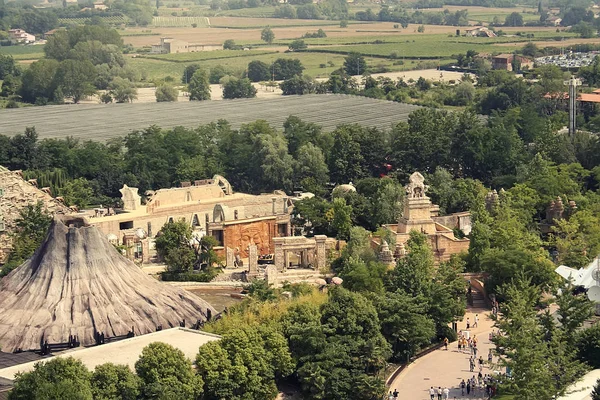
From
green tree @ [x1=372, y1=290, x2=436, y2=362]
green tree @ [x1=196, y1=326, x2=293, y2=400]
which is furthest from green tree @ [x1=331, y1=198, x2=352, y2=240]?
green tree @ [x1=196, y1=326, x2=293, y2=400]

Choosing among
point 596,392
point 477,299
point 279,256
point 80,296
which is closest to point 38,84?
point 279,256

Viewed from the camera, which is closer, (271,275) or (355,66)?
(271,275)

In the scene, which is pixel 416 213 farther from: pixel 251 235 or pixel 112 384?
pixel 112 384

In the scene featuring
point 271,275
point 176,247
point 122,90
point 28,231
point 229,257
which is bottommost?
point 122,90

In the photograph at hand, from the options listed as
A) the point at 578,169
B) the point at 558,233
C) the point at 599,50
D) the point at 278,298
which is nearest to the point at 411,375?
the point at 278,298

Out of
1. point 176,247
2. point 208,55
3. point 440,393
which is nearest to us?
point 440,393

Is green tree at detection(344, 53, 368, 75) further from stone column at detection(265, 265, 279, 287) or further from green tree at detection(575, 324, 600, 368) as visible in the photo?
green tree at detection(575, 324, 600, 368)
